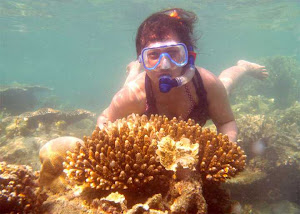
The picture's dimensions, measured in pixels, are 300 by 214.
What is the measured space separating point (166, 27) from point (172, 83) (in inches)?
43.5

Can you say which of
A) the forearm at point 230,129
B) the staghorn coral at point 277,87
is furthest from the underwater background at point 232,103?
the forearm at point 230,129

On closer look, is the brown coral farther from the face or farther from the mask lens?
the mask lens

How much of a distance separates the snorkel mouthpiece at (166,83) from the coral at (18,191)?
2391mm

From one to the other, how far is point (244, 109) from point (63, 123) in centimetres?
1079

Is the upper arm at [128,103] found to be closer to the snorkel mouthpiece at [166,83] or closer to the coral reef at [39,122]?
the snorkel mouthpiece at [166,83]

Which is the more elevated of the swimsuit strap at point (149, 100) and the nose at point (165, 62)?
the nose at point (165, 62)

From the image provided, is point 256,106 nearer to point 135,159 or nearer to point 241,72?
point 241,72

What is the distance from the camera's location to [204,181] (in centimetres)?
268

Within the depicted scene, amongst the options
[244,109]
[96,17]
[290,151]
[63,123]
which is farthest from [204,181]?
[96,17]

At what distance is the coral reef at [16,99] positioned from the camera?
51.3ft

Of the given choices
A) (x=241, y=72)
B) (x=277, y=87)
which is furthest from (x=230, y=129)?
(x=277, y=87)

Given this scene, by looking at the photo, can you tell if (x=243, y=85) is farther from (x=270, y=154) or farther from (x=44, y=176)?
(x=44, y=176)

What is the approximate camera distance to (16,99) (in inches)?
657

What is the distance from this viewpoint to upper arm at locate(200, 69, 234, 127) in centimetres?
418
